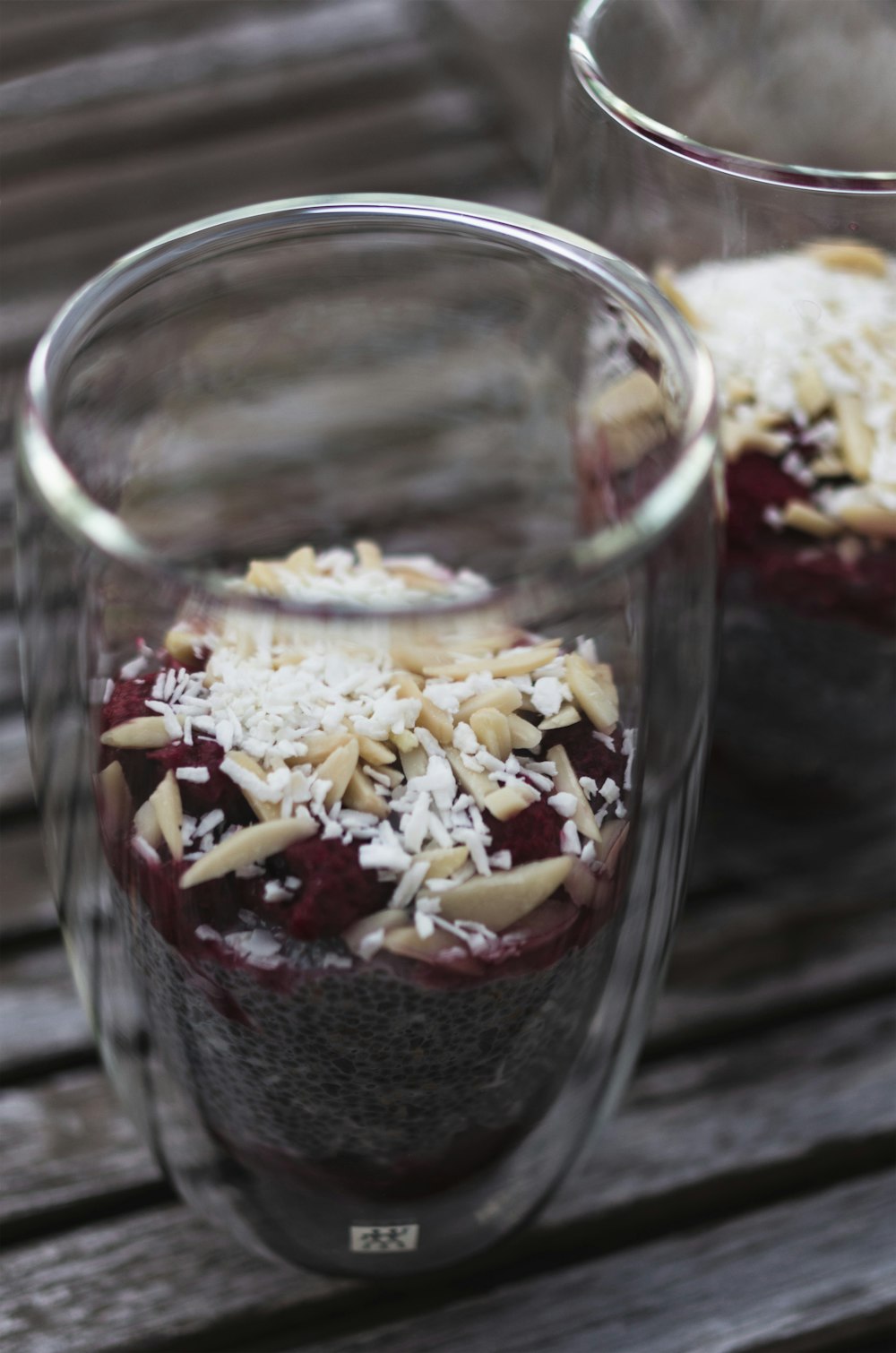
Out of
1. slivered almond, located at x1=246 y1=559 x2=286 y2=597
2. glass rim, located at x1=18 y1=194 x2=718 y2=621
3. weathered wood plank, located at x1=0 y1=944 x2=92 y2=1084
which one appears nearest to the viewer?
glass rim, located at x1=18 y1=194 x2=718 y2=621

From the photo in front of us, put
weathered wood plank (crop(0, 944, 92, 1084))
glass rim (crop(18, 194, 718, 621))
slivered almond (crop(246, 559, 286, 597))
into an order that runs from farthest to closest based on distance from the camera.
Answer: weathered wood plank (crop(0, 944, 92, 1084)) → slivered almond (crop(246, 559, 286, 597)) → glass rim (crop(18, 194, 718, 621))

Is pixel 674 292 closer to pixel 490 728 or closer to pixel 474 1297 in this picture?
pixel 490 728

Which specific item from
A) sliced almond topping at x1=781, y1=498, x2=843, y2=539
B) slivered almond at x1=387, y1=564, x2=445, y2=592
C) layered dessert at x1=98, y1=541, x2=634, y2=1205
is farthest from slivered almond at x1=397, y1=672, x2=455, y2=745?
sliced almond topping at x1=781, y1=498, x2=843, y2=539

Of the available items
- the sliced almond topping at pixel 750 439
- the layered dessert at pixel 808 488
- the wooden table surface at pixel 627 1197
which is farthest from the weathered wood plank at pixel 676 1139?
the sliced almond topping at pixel 750 439

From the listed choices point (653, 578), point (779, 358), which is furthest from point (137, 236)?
point (653, 578)

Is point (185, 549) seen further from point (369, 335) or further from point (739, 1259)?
point (739, 1259)

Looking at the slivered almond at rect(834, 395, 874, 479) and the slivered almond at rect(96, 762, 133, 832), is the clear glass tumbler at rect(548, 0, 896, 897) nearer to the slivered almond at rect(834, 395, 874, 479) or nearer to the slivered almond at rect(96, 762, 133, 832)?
the slivered almond at rect(834, 395, 874, 479)

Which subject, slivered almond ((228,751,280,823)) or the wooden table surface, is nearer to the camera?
slivered almond ((228,751,280,823))
